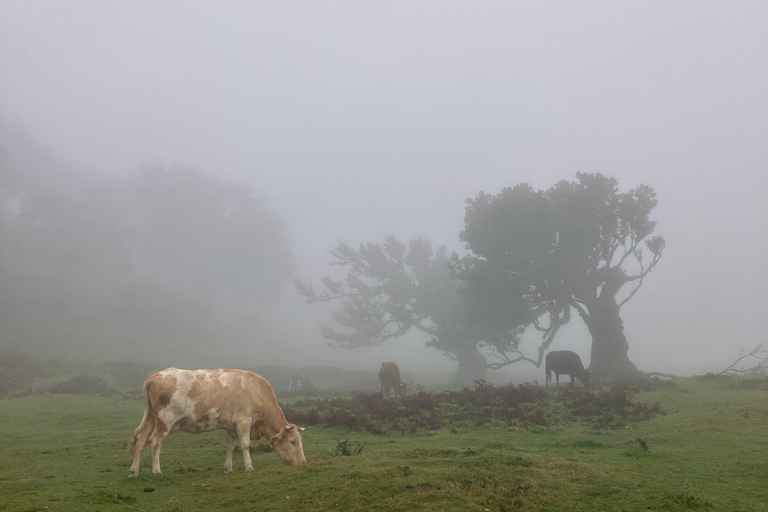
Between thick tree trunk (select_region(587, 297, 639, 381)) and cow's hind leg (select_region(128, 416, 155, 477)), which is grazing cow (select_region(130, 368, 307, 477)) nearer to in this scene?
cow's hind leg (select_region(128, 416, 155, 477))

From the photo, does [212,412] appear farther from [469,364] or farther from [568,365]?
[469,364]

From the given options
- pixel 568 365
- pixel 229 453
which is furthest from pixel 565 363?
pixel 229 453

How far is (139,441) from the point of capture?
33.1ft

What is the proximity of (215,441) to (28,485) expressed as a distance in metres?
5.98

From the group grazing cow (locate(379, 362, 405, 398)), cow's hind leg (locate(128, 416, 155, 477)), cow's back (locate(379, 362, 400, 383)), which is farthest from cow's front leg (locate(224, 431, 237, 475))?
cow's back (locate(379, 362, 400, 383))

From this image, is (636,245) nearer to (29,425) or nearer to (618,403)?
(618,403)

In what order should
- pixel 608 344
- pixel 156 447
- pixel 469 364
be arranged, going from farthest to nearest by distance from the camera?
pixel 469 364 → pixel 608 344 → pixel 156 447

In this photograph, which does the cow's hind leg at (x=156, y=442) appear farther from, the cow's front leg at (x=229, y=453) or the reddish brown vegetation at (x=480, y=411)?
the reddish brown vegetation at (x=480, y=411)

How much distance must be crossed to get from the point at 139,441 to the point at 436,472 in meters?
6.08

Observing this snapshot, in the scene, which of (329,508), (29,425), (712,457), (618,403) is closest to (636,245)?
(618,403)

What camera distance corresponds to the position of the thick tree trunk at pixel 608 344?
31.5 metres

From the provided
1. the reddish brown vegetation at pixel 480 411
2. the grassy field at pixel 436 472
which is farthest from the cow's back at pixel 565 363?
the grassy field at pixel 436 472

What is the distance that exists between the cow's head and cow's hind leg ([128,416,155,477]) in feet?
8.38

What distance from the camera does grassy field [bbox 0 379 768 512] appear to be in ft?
24.8
